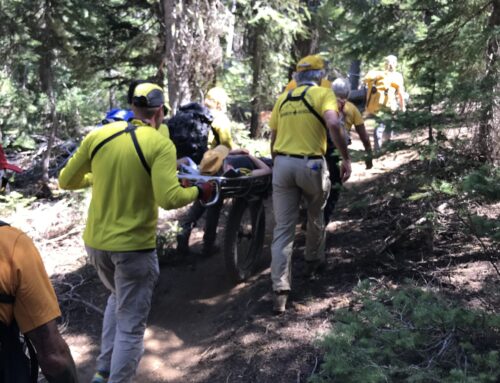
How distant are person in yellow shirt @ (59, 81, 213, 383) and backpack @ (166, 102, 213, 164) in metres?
1.69

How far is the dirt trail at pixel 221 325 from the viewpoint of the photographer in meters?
4.04

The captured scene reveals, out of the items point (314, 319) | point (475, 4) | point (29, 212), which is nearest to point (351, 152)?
point (314, 319)

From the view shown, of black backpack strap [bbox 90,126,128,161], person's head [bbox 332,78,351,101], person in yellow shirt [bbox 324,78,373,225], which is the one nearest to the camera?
black backpack strap [bbox 90,126,128,161]

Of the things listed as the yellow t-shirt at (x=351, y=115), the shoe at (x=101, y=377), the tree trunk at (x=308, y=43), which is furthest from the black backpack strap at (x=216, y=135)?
the tree trunk at (x=308, y=43)

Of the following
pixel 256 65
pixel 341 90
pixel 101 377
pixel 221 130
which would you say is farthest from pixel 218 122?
pixel 256 65

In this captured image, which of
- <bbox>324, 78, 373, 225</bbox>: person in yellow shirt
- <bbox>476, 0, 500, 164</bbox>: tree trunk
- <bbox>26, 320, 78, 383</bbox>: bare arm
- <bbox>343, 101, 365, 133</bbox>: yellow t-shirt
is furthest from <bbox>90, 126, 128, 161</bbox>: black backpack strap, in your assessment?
<bbox>476, 0, 500, 164</bbox>: tree trunk

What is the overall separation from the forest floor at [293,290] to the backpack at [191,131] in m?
1.53

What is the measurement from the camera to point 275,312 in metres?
4.68

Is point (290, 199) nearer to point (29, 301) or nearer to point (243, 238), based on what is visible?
point (243, 238)

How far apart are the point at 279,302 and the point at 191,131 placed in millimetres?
2046

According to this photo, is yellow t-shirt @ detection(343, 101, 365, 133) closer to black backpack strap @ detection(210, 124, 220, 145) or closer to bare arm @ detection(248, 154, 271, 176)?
bare arm @ detection(248, 154, 271, 176)

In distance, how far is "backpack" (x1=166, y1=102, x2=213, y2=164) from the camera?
538 cm

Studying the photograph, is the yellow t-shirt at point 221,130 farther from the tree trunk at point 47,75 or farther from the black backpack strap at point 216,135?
the tree trunk at point 47,75

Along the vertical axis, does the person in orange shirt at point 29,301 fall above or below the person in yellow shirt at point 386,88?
below
